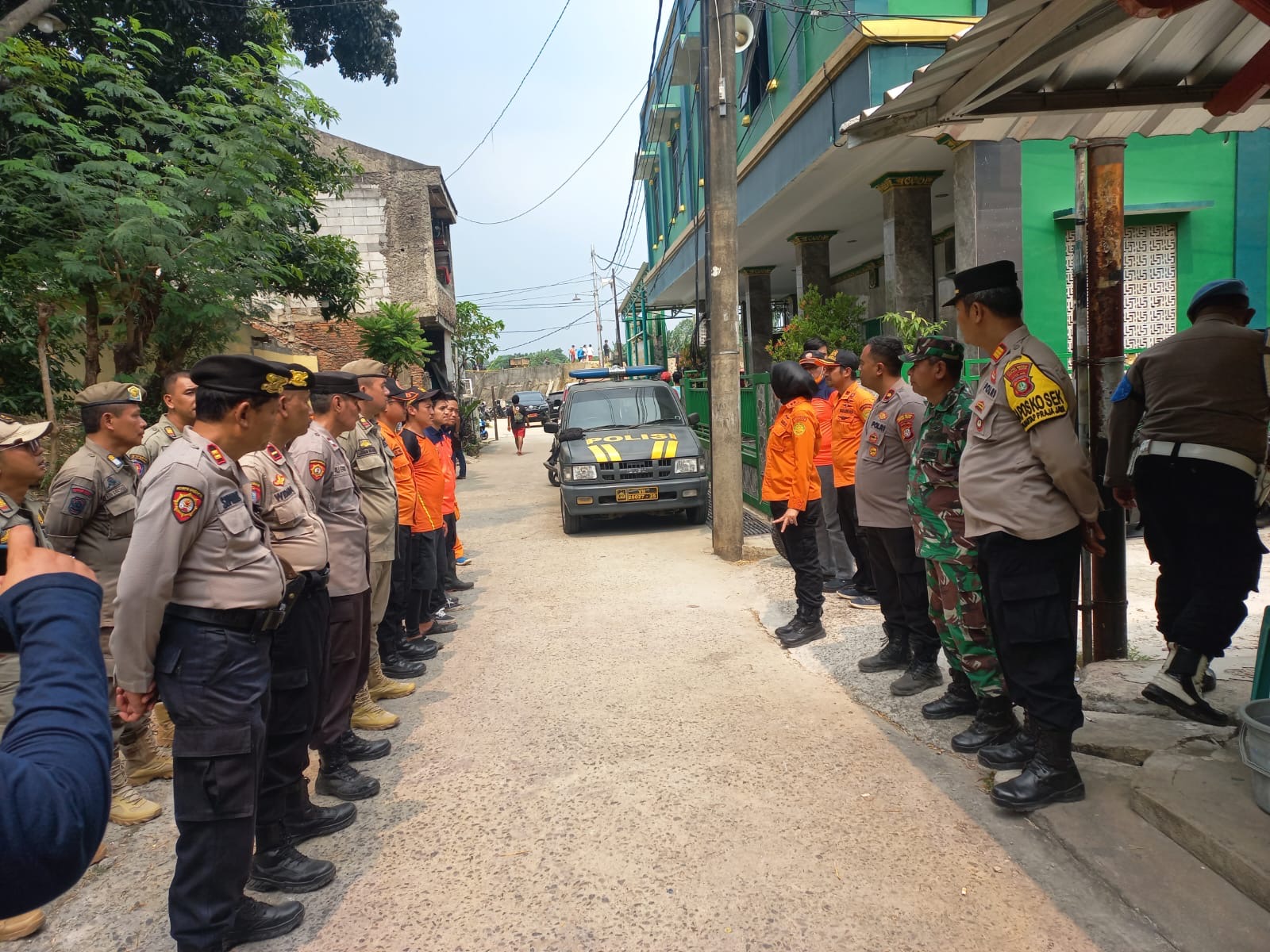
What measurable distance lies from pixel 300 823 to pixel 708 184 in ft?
21.5

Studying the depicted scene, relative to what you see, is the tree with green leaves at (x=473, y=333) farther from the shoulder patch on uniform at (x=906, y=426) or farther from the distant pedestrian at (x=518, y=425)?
the shoulder patch on uniform at (x=906, y=426)

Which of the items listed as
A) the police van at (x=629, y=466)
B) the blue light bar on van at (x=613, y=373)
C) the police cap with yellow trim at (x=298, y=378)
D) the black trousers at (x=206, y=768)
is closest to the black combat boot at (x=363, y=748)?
the black trousers at (x=206, y=768)

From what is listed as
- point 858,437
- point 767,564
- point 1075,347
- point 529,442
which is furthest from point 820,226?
point 529,442

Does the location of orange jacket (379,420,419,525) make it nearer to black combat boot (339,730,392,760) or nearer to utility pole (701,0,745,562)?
black combat boot (339,730,392,760)

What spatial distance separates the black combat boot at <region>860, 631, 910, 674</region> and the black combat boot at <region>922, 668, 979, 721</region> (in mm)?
666

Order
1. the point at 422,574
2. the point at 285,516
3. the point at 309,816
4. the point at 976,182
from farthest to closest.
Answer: the point at 976,182, the point at 422,574, the point at 309,816, the point at 285,516

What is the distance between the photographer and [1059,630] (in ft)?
9.90

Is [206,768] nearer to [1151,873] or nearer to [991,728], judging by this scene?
[1151,873]

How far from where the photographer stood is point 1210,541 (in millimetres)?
3553

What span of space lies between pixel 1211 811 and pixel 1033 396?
1.53 metres

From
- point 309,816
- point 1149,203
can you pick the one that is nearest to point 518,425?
point 1149,203

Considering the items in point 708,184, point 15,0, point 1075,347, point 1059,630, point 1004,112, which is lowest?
point 1059,630

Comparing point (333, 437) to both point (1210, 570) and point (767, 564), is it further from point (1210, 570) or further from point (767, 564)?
point (767, 564)

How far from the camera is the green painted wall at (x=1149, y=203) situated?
8281 mm
